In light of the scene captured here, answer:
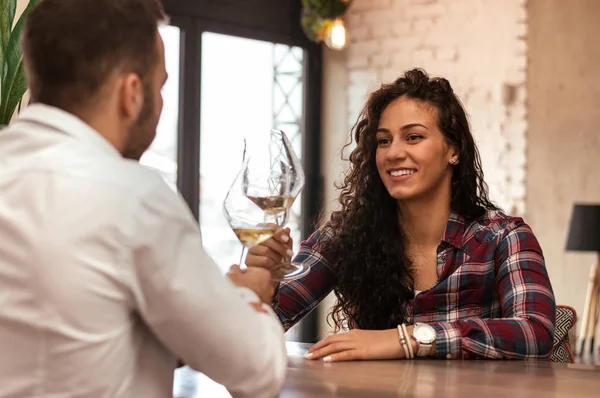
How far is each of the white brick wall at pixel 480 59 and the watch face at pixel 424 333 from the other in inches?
141

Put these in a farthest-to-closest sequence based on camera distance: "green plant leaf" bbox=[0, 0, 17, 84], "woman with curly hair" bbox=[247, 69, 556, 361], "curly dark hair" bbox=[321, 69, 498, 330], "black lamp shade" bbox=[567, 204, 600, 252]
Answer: "black lamp shade" bbox=[567, 204, 600, 252], "green plant leaf" bbox=[0, 0, 17, 84], "curly dark hair" bbox=[321, 69, 498, 330], "woman with curly hair" bbox=[247, 69, 556, 361]

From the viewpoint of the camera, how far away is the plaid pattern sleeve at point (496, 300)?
199 cm

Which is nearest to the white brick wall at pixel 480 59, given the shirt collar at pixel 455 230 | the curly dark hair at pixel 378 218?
the curly dark hair at pixel 378 218

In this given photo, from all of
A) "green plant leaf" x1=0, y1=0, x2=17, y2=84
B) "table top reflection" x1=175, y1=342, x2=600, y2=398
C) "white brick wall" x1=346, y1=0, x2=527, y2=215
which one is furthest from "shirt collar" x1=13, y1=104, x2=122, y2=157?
"white brick wall" x1=346, y1=0, x2=527, y2=215

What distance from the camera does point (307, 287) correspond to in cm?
245

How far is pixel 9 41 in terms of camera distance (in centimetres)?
270

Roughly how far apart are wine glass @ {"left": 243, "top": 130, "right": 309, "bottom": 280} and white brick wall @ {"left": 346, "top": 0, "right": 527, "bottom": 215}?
12.7ft

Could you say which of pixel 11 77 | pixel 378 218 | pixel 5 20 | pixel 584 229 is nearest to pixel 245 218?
pixel 378 218

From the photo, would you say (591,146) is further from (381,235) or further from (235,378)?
(235,378)

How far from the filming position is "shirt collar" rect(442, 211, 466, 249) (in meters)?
2.38

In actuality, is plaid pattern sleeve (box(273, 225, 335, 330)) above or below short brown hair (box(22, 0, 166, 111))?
below

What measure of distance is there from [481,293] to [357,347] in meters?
0.59

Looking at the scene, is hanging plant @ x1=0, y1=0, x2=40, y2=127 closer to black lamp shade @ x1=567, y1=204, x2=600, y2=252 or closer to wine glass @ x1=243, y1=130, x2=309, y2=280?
wine glass @ x1=243, y1=130, x2=309, y2=280

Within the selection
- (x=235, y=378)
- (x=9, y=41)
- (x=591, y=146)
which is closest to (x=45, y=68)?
(x=235, y=378)
